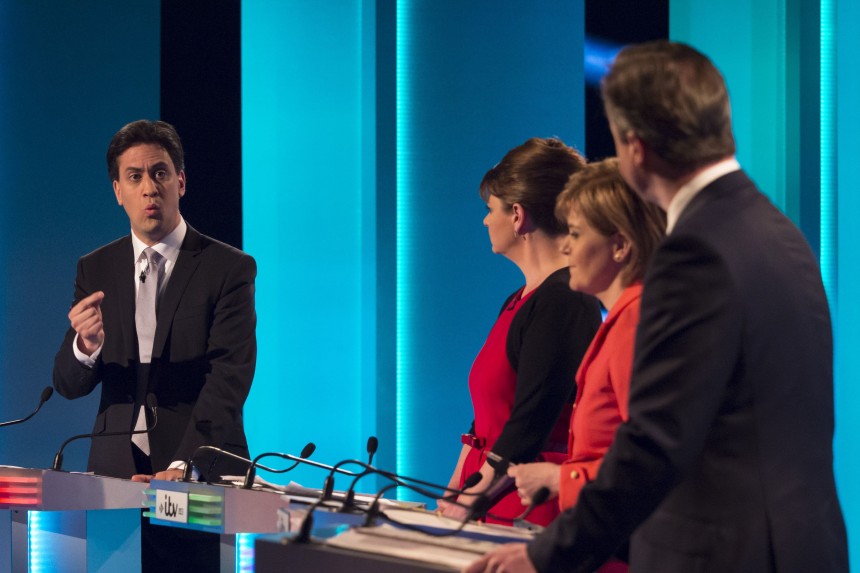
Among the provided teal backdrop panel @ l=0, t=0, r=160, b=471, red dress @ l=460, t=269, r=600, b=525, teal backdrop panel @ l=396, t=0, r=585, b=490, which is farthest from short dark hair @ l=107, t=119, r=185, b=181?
red dress @ l=460, t=269, r=600, b=525

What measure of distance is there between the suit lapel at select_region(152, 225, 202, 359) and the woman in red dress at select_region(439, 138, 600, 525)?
107 cm

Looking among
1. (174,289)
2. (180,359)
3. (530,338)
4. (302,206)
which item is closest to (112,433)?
(180,359)

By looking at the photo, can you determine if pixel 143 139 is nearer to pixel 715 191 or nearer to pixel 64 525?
pixel 64 525

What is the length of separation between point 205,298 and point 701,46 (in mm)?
2561

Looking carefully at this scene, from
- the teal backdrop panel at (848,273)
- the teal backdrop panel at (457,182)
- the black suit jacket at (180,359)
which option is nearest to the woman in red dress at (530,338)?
the black suit jacket at (180,359)

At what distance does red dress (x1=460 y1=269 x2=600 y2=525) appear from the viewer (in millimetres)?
2141

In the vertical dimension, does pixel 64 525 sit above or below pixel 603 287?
below

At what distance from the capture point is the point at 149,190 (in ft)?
10.7

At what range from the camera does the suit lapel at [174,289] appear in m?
3.12

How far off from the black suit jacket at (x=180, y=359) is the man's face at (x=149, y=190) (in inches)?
3.3

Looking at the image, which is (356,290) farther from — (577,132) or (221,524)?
(221,524)

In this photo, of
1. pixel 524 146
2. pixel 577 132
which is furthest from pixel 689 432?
pixel 577 132

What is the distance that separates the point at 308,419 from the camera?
4594 mm

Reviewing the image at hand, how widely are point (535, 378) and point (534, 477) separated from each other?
1.28ft
